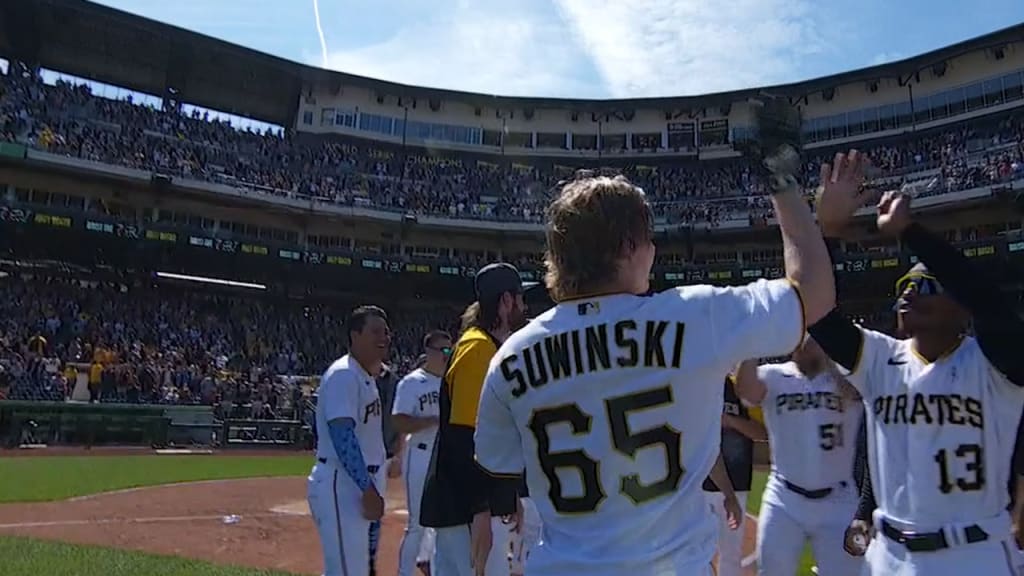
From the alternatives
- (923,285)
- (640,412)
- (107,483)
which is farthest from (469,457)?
(107,483)

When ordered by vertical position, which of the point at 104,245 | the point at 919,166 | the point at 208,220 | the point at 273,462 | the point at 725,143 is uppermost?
the point at 725,143

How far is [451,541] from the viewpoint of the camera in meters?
4.41

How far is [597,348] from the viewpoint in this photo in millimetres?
2348

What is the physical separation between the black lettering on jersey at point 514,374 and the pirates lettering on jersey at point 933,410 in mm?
2148

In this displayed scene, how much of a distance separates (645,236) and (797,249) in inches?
16.9

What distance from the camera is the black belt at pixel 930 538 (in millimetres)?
3465

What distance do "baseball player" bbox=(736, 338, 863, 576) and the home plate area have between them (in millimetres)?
2651

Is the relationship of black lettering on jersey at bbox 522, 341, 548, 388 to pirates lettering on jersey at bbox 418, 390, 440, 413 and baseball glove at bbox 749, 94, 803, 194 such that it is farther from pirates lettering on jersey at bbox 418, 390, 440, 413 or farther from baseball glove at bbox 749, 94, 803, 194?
pirates lettering on jersey at bbox 418, 390, 440, 413

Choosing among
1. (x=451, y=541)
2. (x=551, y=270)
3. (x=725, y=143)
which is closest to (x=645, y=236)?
(x=551, y=270)

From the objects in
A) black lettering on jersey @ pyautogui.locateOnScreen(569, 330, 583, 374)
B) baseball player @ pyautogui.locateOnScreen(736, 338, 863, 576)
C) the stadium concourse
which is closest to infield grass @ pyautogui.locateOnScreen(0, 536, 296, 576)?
baseball player @ pyautogui.locateOnScreen(736, 338, 863, 576)

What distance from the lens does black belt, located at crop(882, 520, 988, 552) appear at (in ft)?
11.4

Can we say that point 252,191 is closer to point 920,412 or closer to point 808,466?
point 808,466

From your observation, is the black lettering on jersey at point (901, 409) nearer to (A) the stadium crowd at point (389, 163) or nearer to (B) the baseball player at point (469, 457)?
(B) the baseball player at point (469, 457)

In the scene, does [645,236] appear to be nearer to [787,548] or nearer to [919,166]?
[787,548]
